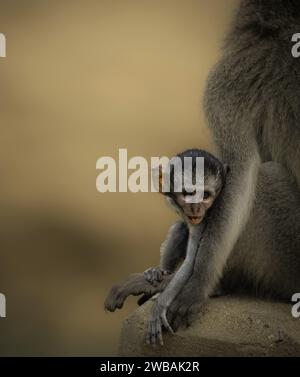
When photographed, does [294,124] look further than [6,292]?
No

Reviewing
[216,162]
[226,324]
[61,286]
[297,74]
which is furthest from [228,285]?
[61,286]

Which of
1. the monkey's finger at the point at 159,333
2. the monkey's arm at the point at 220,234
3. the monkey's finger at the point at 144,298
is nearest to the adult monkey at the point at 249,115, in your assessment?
the monkey's arm at the point at 220,234

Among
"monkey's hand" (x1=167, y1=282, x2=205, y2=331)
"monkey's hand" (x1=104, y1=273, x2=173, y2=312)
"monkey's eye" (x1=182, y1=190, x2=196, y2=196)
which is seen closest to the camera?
"monkey's eye" (x1=182, y1=190, x2=196, y2=196)

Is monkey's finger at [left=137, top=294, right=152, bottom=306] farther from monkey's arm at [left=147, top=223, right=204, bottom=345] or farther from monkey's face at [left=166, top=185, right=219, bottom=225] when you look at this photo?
monkey's face at [left=166, top=185, right=219, bottom=225]

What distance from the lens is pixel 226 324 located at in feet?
13.1

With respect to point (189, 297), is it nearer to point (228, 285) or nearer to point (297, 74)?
point (228, 285)

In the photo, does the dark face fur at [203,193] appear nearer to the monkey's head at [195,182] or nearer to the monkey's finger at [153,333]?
the monkey's head at [195,182]

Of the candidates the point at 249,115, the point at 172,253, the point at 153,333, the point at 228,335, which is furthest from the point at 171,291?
the point at 249,115

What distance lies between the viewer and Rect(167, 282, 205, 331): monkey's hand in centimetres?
396

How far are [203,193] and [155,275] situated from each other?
23.9 inches

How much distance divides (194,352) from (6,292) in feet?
12.9

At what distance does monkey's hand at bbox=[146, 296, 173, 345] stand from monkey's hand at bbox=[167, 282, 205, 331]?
0.03 meters

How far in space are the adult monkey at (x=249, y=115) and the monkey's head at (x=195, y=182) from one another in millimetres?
131

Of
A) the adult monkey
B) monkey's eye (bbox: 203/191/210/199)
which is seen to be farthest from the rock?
monkey's eye (bbox: 203/191/210/199)
